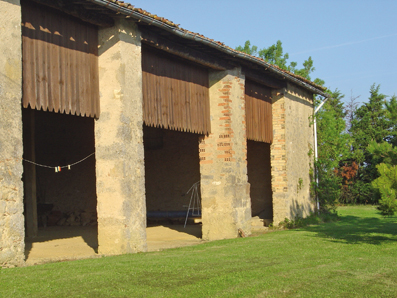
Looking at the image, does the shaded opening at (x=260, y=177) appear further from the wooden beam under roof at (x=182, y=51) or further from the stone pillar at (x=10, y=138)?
the stone pillar at (x=10, y=138)

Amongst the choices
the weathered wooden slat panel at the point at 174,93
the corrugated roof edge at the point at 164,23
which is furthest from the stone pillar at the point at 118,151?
the weathered wooden slat panel at the point at 174,93

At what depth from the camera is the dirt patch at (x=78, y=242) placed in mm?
8578

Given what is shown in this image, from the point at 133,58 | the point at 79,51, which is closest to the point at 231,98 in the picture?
the point at 133,58

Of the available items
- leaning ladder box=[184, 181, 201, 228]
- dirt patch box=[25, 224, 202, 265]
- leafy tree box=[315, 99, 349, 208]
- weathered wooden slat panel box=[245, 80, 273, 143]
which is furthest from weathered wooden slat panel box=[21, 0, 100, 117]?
leafy tree box=[315, 99, 349, 208]

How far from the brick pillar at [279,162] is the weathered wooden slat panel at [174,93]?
3832 mm

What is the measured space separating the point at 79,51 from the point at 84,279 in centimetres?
432

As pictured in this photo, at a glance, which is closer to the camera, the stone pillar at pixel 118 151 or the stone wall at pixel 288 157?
the stone pillar at pixel 118 151

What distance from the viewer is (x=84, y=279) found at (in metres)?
5.71

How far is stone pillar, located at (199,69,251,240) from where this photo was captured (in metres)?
11.7

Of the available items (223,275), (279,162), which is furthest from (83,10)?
A: (279,162)

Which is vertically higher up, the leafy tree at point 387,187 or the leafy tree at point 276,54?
the leafy tree at point 276,54

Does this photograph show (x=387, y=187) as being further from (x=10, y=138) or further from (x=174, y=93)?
(x=10, y=138)

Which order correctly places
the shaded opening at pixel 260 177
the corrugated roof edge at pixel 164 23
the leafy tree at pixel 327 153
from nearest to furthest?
the corrugated roof edge at pixel 164 23 → the shaded opening at pixel 260 177 → the leafy tree at pixel 327 153

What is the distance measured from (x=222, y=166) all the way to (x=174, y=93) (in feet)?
7.90
